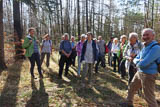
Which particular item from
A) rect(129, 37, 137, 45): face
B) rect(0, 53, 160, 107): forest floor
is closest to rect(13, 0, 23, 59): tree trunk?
rect(0, 53, 160, 107): forest floor

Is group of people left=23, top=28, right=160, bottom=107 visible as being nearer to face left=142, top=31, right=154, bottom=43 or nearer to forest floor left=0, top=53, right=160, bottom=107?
face left=142, top=31, right=154, bottom=43

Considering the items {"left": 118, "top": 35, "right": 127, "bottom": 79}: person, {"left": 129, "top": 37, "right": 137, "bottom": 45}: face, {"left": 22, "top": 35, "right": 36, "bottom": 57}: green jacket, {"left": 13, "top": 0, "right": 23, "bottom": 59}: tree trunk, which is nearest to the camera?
{"left": 129, "top": 37, "right": 137, "bottom": 45}: face

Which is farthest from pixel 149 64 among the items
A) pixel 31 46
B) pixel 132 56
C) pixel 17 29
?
pixel 17 29

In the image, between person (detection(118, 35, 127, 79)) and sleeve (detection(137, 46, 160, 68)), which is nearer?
sleeve (detection(137, 46, 160, 68))

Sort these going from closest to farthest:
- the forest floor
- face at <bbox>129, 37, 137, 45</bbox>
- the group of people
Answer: the group of people
the forest floor
face at <bbox>129, 37, 137, 45</bbox>

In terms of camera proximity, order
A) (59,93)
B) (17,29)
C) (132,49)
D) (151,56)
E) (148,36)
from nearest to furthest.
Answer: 1. (151,56)
2. (148,36)
3. (132,49)
4. (59,93)
5. (17,29)

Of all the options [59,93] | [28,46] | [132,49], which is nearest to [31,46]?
[28,46]

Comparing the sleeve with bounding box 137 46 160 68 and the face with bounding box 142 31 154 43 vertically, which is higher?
the face with bounding box 142 31 154 43

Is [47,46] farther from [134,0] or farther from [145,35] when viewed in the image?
[134,0]

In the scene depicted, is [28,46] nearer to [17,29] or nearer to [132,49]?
[132,49]

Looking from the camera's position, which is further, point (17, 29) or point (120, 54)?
point (17, 29)

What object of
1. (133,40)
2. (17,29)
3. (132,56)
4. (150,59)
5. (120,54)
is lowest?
(120,54)

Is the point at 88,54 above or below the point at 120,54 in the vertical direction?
above

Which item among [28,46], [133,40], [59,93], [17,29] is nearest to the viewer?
[133,40]
